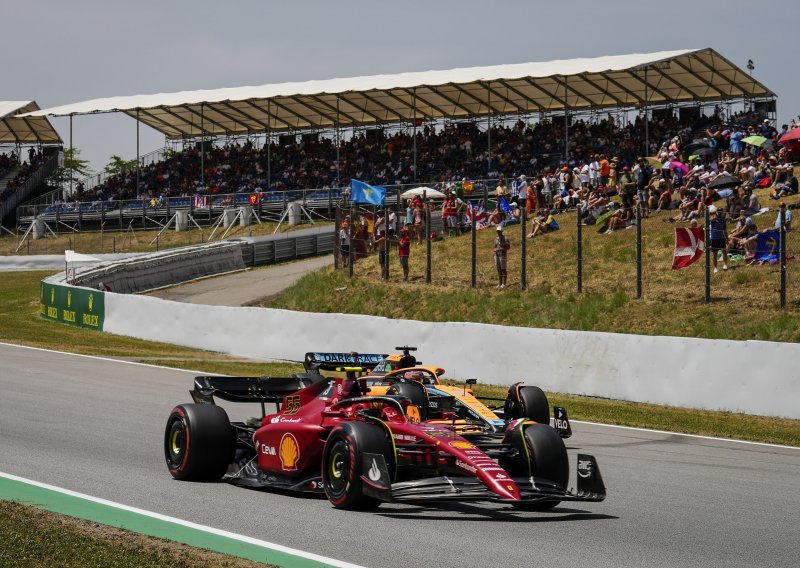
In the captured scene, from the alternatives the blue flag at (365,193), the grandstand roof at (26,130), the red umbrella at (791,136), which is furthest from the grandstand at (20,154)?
the red umbrella at (791,136)

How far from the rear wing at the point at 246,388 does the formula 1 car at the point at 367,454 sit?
0.10 meters

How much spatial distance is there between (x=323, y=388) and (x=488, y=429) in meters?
1.81

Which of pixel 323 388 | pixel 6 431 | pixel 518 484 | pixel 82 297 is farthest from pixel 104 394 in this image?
pixel 82 297

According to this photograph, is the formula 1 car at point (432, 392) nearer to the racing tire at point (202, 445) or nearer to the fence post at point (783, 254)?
the racing tire at point (202, 445)

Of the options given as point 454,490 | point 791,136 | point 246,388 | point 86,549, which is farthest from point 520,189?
point 86,549

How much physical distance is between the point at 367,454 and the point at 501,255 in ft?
65.9

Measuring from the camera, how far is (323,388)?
461 inches

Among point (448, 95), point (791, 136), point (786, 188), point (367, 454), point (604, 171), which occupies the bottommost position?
point (367, 454)

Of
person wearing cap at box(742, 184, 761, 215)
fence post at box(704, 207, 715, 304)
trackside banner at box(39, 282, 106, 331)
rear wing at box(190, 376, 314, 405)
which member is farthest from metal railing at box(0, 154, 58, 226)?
rear wing at box(190, 376, 314, 405)

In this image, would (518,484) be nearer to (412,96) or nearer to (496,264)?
(496,264)

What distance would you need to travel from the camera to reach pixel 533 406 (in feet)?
44.9

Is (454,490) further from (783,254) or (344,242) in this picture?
(344,242)

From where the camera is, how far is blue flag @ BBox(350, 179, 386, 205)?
118 ft

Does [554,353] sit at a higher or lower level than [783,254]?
lower
